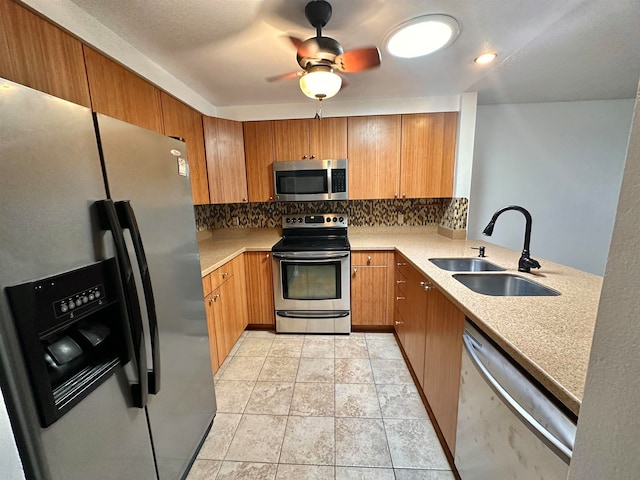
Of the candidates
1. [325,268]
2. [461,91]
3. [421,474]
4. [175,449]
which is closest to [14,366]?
[175,449]

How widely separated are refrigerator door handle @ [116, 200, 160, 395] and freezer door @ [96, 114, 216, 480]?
1.1 inches

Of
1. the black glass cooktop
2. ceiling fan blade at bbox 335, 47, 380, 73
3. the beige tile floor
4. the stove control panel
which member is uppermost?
ceiling fan blade at bbox 335, 47, 380, 73

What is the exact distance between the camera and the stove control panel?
293cm

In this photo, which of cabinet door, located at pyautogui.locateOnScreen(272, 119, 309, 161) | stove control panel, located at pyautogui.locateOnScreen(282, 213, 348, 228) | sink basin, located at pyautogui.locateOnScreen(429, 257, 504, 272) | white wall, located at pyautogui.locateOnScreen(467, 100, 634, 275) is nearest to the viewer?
sink basin, located at pyautogui.locateOnScreen(429, 257, 504, 272)

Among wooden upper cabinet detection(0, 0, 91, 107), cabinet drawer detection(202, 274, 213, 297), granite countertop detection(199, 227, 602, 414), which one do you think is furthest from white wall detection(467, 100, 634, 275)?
wooden upper cabinet detection(0, 0, 91, 107)

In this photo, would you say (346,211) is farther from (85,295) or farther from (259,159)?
(85,295)

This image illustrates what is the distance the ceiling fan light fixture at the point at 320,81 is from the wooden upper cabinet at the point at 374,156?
4.02ft

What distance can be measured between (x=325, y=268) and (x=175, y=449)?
1.65 metres

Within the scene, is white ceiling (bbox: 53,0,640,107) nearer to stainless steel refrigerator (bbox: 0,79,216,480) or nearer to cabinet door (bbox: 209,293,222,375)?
stainless steel refrigerator (bbox: 0,79,216,480)

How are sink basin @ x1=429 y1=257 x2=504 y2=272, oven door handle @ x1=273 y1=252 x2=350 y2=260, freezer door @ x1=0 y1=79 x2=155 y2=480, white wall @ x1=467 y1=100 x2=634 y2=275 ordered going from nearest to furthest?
freezer door @ x1=0 y1=79 x2=155 y2=480
sink basin @ x1=429 y1=257 x2=504 y2=272
oven door handle @ x1=273 y1=252 x2=350 y2=260
white wall @ x1=467 y1=100 x2=634 y2=275

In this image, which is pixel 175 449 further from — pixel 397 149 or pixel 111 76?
pixel 397 149

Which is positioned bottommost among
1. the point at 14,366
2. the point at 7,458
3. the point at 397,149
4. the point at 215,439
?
the point at 215,439

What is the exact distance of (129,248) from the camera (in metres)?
0.92

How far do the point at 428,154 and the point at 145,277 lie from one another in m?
2.63
